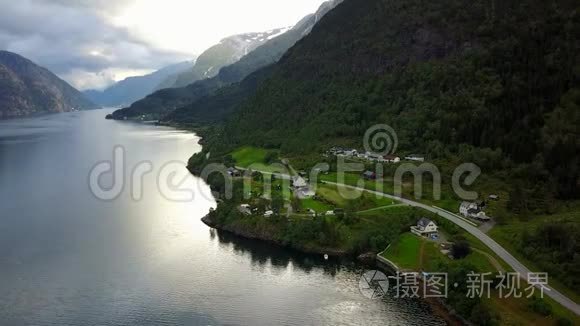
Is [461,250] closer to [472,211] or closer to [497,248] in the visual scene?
[497,248]

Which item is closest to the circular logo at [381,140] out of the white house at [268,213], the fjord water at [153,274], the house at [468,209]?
the house at [468,209]

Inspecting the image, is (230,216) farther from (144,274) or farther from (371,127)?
(371,127)

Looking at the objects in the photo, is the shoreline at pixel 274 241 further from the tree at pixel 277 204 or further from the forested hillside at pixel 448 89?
the forested hillside at pixel 448 89

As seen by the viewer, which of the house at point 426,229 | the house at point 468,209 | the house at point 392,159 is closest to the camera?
the house at point 426,229

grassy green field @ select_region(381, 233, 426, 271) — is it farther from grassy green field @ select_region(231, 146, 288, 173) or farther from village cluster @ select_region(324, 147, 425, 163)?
grassy green field @ select_region(231, 146, 288, 173)

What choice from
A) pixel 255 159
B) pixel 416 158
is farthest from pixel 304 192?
pixel 255 159

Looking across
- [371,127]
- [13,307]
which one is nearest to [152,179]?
[371,127]

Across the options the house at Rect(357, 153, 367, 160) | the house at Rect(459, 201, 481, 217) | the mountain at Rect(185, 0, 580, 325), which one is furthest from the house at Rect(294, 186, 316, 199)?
the house at Rect(459, 201, 481, 217)
